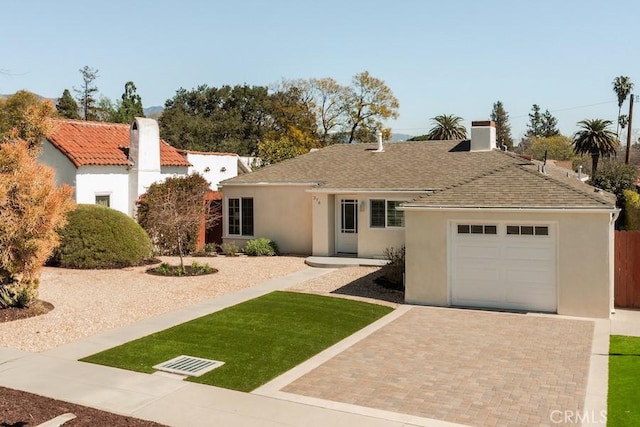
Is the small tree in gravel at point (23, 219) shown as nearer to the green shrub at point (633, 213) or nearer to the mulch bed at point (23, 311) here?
the mulch bed at point (23, 311)

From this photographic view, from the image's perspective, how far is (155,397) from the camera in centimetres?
905

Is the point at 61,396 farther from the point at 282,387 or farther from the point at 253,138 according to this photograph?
the point at 253,138

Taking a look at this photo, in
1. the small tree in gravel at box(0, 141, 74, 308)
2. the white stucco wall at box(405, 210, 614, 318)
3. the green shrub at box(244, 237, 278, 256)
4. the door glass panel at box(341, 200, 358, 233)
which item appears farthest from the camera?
the green shrub at box(244, 237, 278, 256)

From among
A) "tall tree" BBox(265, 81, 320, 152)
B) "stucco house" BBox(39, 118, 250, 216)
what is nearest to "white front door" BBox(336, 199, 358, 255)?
"stucco house" BBox(39, 118, 250, 216)

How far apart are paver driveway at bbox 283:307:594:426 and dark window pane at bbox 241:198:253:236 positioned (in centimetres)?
1393

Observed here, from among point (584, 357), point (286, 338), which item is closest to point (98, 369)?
point (286, 338)

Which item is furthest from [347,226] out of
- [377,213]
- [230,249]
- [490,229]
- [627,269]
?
[627,269]

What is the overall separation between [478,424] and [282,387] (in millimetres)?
3144

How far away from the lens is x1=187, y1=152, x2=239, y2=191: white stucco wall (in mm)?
33969

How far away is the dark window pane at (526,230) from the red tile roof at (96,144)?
58.4ft

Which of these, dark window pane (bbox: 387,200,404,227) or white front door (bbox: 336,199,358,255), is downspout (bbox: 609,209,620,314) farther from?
white front door (bbox: 336,199,358,255)

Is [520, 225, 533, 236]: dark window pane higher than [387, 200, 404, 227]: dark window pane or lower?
lower

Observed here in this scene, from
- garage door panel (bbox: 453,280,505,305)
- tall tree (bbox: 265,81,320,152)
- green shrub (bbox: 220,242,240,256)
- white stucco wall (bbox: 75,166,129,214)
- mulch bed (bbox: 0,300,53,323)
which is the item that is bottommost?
mulch bed (bbox: 0,300,53,323)

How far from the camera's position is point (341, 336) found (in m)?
12.8
